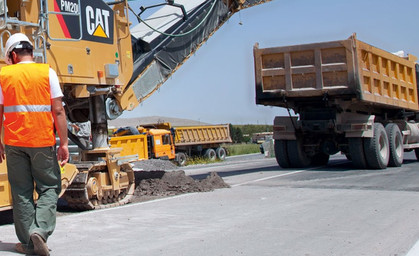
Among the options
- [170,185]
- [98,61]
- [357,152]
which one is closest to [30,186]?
[98,61]

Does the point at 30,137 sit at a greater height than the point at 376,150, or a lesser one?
greater

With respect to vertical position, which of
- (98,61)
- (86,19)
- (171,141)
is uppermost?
(86,19)

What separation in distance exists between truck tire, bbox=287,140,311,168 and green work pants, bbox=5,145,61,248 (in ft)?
33.8

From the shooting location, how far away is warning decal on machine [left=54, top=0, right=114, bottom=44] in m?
7.67

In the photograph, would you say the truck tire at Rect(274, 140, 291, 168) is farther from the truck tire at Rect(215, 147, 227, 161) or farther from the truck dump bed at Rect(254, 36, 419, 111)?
the truck tire at Rect(215, 147, 227, 161)

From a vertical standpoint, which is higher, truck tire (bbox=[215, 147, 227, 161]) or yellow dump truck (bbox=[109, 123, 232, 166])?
yellow dump truck (bbox=[109, 123, 232, 166])

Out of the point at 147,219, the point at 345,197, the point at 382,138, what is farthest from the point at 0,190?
the point at 382,138

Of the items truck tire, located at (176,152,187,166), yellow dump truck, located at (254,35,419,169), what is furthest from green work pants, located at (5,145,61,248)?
truck tire, located at (176,152,187,166)

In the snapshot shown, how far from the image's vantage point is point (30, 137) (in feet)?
15.8

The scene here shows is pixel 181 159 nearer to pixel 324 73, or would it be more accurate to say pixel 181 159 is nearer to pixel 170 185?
pixel 324 73

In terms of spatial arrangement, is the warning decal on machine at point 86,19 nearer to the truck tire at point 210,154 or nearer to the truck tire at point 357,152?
the truck tire at point 357,152

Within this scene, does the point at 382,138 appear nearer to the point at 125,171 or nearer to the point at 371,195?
the point at 371,195

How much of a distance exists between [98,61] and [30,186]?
12.2ft

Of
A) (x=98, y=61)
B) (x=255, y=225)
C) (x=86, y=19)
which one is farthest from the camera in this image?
(x=98, y=61)
